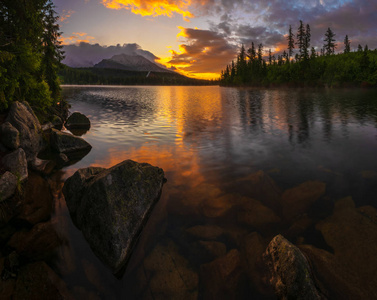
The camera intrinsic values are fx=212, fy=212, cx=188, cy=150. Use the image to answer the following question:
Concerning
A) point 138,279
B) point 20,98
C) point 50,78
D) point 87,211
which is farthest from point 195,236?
point 50,78

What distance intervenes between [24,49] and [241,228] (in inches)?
670

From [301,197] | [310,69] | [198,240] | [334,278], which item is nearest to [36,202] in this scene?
[198,240]

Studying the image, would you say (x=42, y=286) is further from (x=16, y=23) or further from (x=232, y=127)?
(x=232, y=127)

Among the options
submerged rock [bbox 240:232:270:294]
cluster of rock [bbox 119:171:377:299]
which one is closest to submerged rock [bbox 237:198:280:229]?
cluster of rock [bbox 119:171:377:299]

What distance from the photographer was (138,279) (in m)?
5.41

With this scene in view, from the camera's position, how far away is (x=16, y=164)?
9.03 metres

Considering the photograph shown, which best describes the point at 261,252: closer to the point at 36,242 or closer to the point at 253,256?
the point at 253,256

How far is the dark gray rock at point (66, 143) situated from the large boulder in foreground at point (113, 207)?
287 inches

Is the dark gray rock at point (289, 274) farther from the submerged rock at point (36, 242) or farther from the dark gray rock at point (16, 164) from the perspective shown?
the dark gray rock at point (16, 164)

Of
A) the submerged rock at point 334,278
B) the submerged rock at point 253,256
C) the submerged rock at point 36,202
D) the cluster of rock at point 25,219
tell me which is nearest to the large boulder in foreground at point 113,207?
→ the submerged rock at point 36,202

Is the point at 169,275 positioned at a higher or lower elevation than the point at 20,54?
lower

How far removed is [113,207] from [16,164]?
589cm

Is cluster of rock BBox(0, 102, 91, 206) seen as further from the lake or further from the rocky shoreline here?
the lake

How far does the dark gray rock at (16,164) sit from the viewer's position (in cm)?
871
